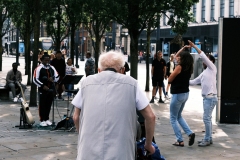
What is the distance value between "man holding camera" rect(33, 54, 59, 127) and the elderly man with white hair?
7.51 metres

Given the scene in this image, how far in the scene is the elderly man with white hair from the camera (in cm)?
435

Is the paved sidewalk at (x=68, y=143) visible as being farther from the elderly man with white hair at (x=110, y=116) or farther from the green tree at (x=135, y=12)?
the green tree at (x=135, y=12)

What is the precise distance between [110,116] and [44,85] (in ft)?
25.4

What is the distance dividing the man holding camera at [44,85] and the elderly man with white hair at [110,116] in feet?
24.6

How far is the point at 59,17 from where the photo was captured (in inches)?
1046

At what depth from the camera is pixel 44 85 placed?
12.0 metres

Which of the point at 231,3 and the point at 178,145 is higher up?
the point at 231,3

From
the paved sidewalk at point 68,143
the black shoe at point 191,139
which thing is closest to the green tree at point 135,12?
the paved sidewalk at point 68,143

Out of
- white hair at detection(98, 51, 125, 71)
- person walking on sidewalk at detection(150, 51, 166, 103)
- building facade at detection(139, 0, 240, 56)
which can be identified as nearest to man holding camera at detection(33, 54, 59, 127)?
person walking on sidewalk at detection(150, 51, 166, 103)

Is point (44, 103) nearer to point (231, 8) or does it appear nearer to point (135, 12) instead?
point (135, 12)

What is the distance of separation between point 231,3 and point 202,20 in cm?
627

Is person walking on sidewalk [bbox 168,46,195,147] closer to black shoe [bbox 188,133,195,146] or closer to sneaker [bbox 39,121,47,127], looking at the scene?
black shoe [bbox 188,133,195,146]

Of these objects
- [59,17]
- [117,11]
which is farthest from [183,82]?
[59,17]

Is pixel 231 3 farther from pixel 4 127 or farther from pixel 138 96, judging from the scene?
pixel 138 96
